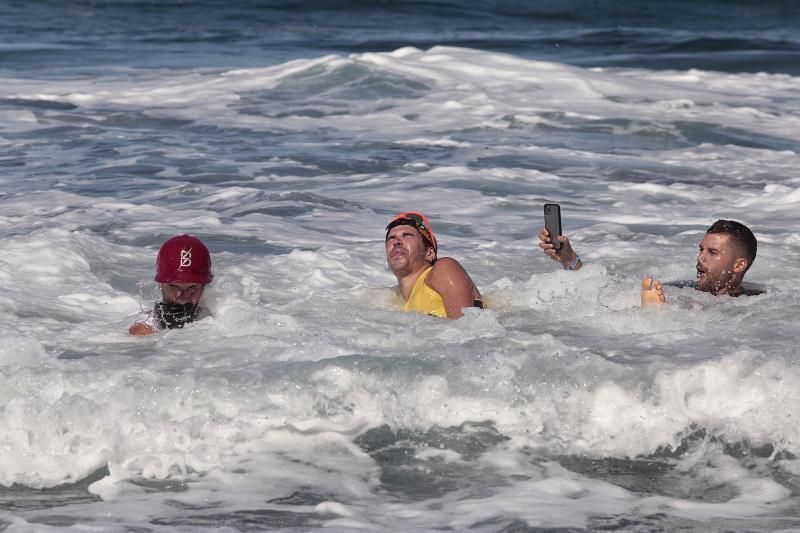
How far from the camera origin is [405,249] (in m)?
7.88

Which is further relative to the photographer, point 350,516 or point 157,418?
point 157,418

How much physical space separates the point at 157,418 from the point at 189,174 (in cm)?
722

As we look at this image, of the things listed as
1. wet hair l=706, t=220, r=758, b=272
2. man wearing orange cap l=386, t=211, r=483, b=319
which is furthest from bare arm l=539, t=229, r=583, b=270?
wet hair l=706, t=220, r=758, b=272

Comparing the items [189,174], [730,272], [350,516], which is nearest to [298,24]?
[189,174]

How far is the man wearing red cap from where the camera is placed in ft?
23.1

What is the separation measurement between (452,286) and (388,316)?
419 mm

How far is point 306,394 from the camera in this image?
20.3ft

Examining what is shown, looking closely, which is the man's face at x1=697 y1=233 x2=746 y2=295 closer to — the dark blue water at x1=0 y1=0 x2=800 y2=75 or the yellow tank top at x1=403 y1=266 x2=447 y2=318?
the yellow tank top at x1=403 y1=266 x2=447 y2=318

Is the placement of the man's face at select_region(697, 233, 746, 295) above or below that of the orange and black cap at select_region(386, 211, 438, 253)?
below

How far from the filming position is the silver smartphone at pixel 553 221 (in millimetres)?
7297

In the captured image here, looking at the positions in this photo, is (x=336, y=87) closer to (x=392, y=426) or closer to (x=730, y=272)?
(x=730, y=272)

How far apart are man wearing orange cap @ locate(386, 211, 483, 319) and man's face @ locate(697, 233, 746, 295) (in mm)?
1348

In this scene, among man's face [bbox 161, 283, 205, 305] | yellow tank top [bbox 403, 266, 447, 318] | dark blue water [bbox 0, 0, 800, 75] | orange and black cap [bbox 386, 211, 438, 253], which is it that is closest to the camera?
man's face [bbox 161, 283, 205, 305]

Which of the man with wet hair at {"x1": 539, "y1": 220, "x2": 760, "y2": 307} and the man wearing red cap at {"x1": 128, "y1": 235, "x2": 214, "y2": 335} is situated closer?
the man wearing red cap at {"x1": 128, "y1": 235, "x2": 214, "y2": 335}
